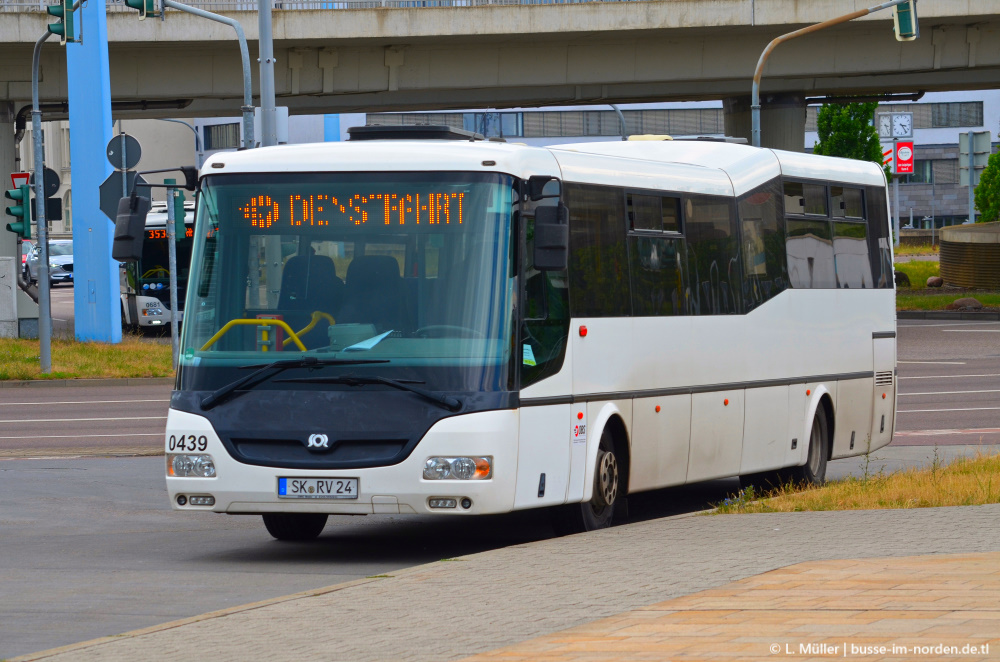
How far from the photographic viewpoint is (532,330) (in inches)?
415

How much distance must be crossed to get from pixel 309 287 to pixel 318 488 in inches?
49.4

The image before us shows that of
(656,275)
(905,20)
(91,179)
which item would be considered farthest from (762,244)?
(91,179)

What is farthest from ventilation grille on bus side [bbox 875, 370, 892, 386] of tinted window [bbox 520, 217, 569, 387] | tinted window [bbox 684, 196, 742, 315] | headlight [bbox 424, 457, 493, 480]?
headlight [bbox 424, 457, 493, 480]

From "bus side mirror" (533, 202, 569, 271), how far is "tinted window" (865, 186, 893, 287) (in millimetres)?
6306

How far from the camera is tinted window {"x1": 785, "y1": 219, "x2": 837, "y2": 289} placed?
14.3 m

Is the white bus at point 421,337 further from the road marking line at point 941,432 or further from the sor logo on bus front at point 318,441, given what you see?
the road marking line at point 941,432

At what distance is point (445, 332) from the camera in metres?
10.2

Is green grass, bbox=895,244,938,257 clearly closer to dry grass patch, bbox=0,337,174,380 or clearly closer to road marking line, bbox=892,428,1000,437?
dry grass patch, bbox=0,337,174,380

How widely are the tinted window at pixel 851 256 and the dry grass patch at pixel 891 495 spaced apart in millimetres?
2713

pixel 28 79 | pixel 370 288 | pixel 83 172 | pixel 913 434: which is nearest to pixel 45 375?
pixel 83 172

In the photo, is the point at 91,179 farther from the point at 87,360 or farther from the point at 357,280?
the point at 357,280

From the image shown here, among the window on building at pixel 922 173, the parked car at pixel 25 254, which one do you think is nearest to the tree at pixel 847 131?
the parked car at pixel 25 254

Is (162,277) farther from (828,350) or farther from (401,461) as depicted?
(401,461)

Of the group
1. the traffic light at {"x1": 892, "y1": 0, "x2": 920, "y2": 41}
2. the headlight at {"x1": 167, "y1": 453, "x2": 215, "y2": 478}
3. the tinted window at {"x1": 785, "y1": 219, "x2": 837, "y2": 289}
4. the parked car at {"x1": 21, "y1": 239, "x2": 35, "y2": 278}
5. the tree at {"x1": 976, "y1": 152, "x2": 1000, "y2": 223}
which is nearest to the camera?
the headlight at {"x1": 167, "y1": 453, "x2": 215, "y2": 478}
